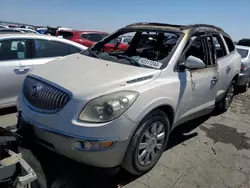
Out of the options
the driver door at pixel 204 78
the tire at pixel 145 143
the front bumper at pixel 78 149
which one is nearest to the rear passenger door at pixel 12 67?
the front bumper at pixel 78 149

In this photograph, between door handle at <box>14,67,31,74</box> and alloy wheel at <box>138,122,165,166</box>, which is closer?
alloy wheel at <box>138,122,165,166</box>

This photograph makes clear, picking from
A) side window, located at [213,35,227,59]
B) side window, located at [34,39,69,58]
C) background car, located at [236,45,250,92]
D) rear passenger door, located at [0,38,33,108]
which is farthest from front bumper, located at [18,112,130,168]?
background car, located at [236,45,250,92]

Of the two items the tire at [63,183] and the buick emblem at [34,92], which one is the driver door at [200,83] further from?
the buick emblem at [34,92]

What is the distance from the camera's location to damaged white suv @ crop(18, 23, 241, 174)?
259cm

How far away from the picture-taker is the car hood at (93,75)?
8.90ft

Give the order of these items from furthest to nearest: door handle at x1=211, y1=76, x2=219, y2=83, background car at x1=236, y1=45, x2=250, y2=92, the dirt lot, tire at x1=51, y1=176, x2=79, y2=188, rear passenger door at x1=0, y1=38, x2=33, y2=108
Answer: background car at x1=236, y1=45, x2=250, y2=92
rear passenger door at x1=0, y1=38, x2=33, y2=108
door handle at x1=211, y1=76, x2=219, y2=83
the dirt lot
tire at x1=51, y1=176, x2=79, y2=188

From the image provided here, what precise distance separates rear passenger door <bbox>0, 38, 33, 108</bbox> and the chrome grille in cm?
164

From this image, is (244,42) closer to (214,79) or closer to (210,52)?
(210,52)

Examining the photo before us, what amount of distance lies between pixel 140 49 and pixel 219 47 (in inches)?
61.9

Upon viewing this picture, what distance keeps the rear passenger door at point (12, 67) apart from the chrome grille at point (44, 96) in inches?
64.7

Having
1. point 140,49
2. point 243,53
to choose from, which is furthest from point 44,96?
point 243,53

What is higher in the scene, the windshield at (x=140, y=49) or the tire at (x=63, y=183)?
the windshield at (x=140, y=49)

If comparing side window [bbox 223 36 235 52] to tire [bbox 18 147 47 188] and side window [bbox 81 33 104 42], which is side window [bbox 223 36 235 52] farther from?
side window [bbox 81 33 104 42]

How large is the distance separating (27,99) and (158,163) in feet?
5.92
